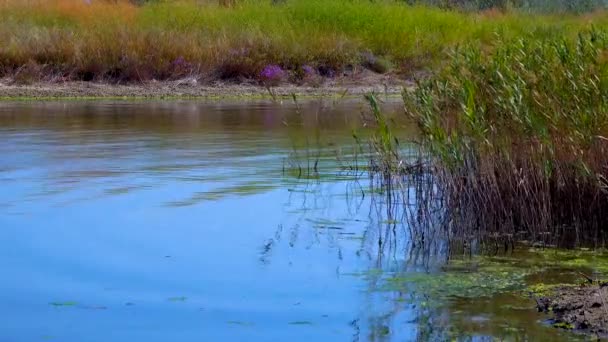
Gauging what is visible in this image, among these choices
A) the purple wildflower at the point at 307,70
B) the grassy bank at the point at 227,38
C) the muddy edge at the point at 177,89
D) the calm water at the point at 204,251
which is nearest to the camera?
the calm water at the point at 204,251

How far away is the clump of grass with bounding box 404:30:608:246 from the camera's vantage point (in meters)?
9.83

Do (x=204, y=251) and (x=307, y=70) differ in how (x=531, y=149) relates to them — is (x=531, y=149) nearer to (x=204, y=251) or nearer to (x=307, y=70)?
(x=204, y=251)

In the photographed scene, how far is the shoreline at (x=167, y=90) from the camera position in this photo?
83.3 feet

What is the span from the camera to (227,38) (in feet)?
94.4

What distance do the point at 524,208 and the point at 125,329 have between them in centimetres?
398

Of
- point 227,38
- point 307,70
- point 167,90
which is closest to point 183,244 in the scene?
point 167,90

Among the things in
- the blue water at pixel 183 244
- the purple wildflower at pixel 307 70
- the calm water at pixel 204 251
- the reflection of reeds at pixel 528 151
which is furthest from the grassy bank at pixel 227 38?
the reflection of reeds at pixel 528 151

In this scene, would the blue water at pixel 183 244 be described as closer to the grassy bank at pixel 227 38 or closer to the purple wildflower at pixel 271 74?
the grassy bank at pixel 227 38

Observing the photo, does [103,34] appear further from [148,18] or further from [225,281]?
[225,281]

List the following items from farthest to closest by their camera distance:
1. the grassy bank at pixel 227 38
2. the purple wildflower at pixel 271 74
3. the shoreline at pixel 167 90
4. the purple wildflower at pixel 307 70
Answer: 1. the purple wildflower at pixel 307 70
2. the purple wildflower at pixel 271 74
3. the grassy bank at pixel 227 38
4. the shoreline at pixel 167 90

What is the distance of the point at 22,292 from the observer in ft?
26.7

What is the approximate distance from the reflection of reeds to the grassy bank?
45.1 feet

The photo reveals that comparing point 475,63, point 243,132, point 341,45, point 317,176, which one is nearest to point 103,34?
point 341,45

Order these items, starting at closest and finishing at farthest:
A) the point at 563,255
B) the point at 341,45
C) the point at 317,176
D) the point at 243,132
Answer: the point at 563,255 < the point at 317,176 < the point at 243,132 < the point at 341,45
